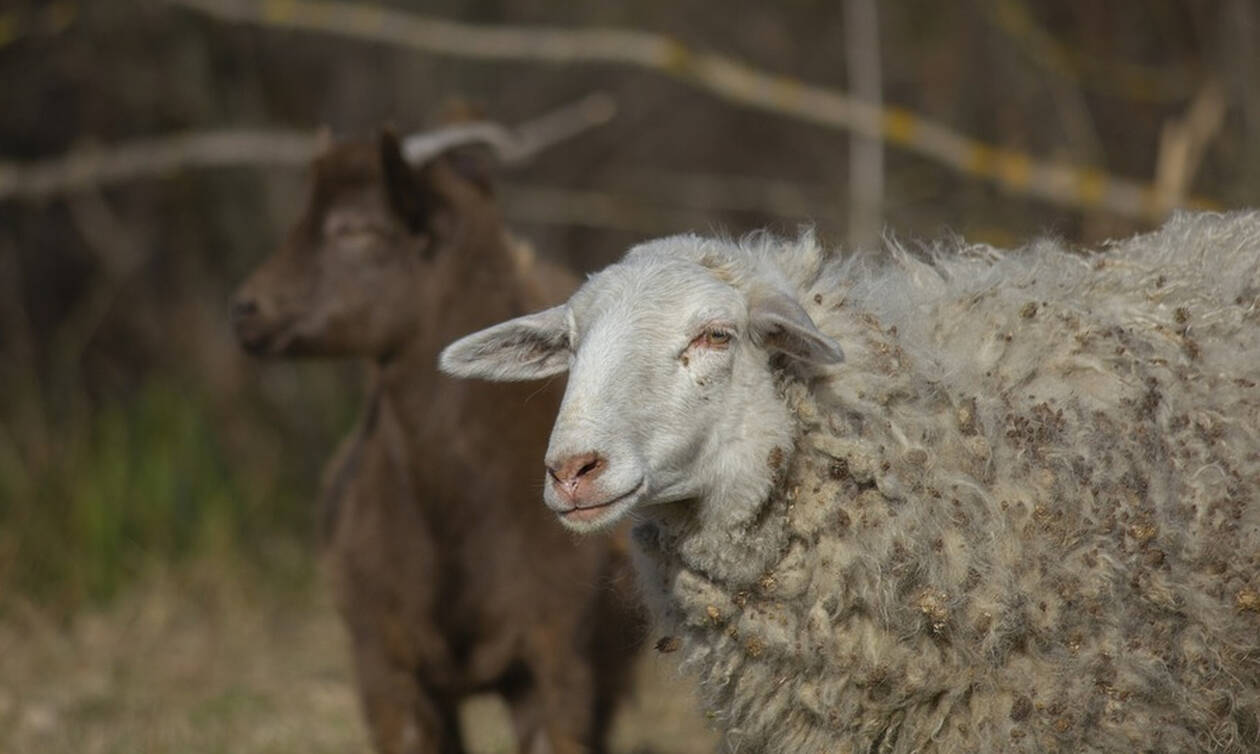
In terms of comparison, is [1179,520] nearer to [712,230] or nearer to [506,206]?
[712,230]

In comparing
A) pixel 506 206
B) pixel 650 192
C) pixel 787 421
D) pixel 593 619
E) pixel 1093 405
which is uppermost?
pixel 650 192

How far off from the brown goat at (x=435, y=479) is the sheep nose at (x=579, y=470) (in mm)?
1538

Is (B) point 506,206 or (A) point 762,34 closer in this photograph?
(B) point 506,206

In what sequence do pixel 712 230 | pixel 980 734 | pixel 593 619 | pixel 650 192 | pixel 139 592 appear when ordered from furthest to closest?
pixel 650 192, pixel 139 592, pixel 593 619, pixel 712 230, pixel 980 734

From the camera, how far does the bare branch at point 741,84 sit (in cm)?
805

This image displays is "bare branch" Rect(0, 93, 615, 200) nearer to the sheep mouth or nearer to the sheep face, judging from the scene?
the sheep face

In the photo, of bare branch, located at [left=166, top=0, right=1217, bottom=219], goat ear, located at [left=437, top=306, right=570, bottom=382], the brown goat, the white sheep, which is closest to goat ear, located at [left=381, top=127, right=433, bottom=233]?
the brown goat

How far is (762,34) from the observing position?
13953 millimetres

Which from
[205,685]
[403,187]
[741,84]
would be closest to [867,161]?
[741,84]

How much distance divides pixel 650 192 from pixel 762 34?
1678 millimetres

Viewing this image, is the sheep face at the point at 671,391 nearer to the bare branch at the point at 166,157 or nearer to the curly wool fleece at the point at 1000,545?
the curly wool fleece at the point at 1000,545

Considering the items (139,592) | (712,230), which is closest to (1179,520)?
(712,230)

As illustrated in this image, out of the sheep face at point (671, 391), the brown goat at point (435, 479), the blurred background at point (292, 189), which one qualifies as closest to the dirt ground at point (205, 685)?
the blurred background at point (292, 189)

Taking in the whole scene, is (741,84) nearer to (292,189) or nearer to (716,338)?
(292,189)
